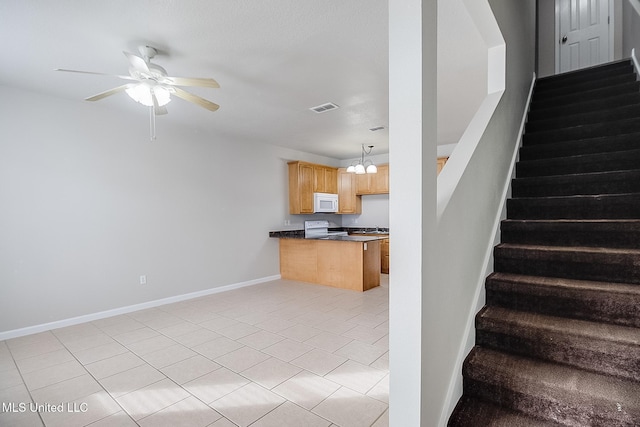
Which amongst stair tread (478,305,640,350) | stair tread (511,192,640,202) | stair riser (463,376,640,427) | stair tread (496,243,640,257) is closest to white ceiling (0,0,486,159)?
stair tread (511,192,640,202)

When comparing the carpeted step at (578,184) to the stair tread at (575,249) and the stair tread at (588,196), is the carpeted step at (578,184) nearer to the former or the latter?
the stair tread at (588,196)

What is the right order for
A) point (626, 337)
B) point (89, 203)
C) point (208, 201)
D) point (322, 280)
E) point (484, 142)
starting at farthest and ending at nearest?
point (322, 280) < point (208, 201) < point (89, 203) < point (484, 142) < point (626, 337)

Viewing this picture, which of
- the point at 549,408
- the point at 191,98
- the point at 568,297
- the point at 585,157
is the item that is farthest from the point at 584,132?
the point at 191,98

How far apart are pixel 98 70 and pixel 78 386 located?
279 centimetres

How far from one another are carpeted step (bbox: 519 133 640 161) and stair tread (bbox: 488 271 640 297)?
140cm

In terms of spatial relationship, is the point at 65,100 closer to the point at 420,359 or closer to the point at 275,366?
the point at 275,366

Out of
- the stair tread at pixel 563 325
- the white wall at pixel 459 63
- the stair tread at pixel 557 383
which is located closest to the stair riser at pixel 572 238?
the stair tread at pixel 563 325

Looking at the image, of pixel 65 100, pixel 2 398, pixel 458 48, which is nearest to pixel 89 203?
pixel 65 100

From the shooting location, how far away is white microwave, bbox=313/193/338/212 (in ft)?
21.3

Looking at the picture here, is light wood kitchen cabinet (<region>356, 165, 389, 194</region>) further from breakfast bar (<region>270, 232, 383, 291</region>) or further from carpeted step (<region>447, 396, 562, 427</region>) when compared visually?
carpeted step (<region>447, 396, 562, 427</region>)

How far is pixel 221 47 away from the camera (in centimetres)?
244

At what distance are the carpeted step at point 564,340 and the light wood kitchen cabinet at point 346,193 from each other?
553 centimetres

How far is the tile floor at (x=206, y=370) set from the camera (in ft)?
6.31

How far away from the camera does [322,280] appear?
544cm
